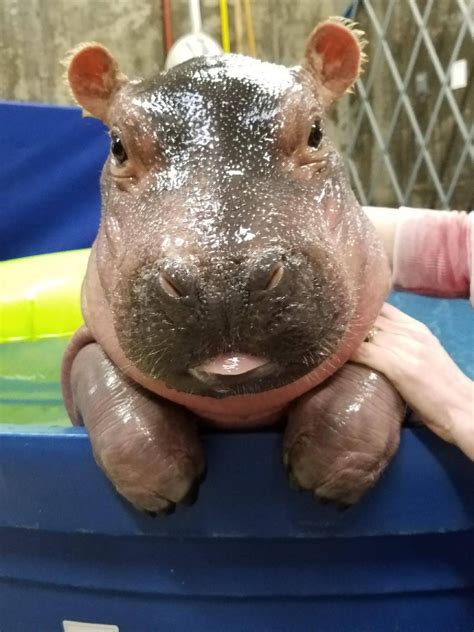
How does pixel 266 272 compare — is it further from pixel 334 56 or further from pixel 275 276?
pixel 334 56

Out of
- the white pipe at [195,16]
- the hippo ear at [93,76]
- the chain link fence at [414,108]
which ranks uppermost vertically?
the hippo ear at [93,76]

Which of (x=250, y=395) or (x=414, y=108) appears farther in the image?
(x=414, y=108)

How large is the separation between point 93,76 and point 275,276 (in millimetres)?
384

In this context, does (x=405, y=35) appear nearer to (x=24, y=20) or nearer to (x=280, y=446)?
(x=24, y=20)

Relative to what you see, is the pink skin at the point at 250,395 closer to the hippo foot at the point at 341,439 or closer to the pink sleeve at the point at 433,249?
the hippo foot at the point at 341,439

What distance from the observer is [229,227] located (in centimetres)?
50

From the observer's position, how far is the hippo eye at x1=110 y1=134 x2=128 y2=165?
0.67 meters

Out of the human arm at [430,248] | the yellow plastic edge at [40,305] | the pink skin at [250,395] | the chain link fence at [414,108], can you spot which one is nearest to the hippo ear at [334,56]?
the pink skin at [250,395]

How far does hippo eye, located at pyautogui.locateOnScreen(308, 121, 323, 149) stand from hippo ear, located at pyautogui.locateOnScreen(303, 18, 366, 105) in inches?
3.6

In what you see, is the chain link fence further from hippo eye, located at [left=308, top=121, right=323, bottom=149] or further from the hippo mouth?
the hippo mouth

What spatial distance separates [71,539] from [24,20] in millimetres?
2389

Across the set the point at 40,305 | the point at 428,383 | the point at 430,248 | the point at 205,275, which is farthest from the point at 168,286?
the point at 40,305

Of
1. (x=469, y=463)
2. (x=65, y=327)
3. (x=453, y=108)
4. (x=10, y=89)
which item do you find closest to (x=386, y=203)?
(x=453, y=108)

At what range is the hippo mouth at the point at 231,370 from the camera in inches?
19.6
